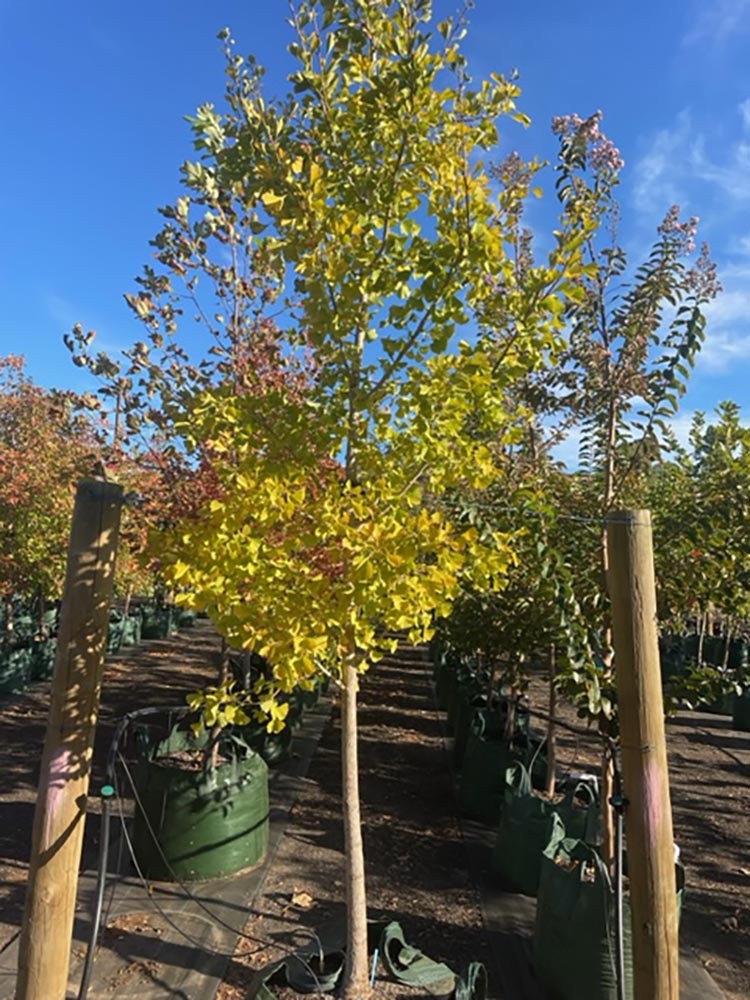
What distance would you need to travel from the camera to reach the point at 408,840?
5480 mm

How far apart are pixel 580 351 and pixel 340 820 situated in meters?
4.50

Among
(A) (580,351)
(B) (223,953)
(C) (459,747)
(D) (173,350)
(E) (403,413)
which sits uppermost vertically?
(D) (173,350)

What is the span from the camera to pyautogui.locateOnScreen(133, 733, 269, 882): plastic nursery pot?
4.59m

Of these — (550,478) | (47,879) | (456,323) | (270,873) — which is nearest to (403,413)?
(456,323)

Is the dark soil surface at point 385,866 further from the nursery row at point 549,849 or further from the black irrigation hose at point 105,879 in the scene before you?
the nursery row at point 549,849

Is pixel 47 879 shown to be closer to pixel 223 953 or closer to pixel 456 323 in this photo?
pixel 223 953

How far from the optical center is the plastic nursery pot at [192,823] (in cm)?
459

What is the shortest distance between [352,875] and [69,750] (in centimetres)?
138

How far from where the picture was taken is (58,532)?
33.5 ft

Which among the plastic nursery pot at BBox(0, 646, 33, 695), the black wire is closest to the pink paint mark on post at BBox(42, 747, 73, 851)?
the black wire

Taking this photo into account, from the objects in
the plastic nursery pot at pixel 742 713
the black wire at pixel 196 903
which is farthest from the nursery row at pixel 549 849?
the plastic nursery pot at pixel 742 713

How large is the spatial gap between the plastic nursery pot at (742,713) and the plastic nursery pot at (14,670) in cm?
1099

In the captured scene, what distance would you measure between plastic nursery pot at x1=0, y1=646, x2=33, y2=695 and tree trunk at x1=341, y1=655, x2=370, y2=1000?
8.97 meters

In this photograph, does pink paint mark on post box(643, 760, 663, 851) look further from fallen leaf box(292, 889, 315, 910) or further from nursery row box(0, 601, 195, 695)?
nursery row box(0, 601, 195, 695)
